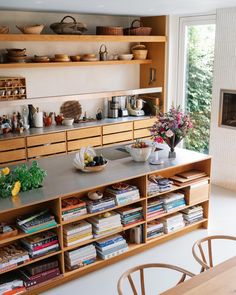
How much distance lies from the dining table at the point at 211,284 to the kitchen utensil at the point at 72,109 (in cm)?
414

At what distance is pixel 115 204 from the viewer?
12.3ft

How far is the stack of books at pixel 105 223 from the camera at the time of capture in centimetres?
367

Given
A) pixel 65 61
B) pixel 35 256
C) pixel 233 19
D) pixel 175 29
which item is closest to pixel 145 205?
pixel 35 256

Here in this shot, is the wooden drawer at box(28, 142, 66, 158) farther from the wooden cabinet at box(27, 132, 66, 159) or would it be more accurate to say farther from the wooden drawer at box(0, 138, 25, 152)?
the wooden drawer at box(0, 138, 25, 152)

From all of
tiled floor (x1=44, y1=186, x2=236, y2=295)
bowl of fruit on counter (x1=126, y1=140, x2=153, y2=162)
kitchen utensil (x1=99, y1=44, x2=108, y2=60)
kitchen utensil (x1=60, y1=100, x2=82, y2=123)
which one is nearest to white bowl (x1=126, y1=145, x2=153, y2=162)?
bowl of fruit on counter (x1=126, y1=140, x2=153, y2=162)

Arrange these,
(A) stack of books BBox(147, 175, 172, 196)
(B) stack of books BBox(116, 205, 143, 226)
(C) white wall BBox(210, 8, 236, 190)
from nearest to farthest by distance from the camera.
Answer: (B) stack of books BBox(116, 205, 143, 226)
(A) stack of books BBox(147, 175, 172, 196)
(C) white wall BBox(210, 8, 236, 190)

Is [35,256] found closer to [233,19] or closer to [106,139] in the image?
[106,139]

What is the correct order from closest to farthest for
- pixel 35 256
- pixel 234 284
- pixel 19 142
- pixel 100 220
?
pixel 234 284, pixel 35 256, pixel 100 220, pixel 19 142

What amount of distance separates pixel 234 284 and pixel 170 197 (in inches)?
81.4

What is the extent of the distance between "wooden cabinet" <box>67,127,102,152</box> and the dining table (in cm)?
360

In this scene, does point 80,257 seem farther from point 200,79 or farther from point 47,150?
point 200,79

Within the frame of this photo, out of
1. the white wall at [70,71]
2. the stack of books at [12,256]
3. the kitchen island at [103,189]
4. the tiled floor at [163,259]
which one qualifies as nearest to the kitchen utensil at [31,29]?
the white wall at [70,71]

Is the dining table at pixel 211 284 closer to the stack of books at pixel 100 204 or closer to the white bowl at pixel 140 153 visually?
the stack of books at pixel 100 204

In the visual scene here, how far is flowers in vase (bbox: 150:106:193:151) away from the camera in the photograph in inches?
161
